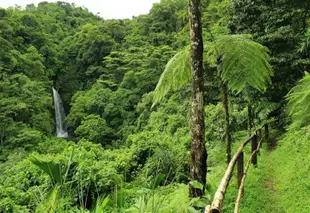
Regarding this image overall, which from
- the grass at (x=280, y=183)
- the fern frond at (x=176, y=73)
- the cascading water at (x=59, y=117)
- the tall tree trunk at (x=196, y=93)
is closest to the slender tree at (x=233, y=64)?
the fern frond at (x=176, y=73)

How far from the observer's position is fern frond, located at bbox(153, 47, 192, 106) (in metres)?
4.02

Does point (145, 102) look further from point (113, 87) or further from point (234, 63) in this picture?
point (234, 63)

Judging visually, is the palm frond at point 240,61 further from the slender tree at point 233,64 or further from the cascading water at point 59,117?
the cascading water at point 59,117

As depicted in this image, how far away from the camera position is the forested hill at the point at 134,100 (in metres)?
4.09

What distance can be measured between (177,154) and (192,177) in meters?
4.13

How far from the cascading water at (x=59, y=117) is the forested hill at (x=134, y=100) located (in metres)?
0.87

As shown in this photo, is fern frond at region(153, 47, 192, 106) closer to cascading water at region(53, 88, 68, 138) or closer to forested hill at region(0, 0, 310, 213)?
forested hill at region(0, 0, 310, 213)

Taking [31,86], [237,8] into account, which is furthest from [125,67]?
[237,8]

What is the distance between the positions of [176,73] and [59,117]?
29.3 metres

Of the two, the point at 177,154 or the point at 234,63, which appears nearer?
the point at 234,63

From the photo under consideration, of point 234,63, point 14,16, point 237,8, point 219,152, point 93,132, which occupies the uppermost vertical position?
point 14,16

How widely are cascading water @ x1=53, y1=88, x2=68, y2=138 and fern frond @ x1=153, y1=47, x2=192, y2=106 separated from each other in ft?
90.2

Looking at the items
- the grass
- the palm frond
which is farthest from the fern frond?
the grass

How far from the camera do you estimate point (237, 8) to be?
27.9 feet
